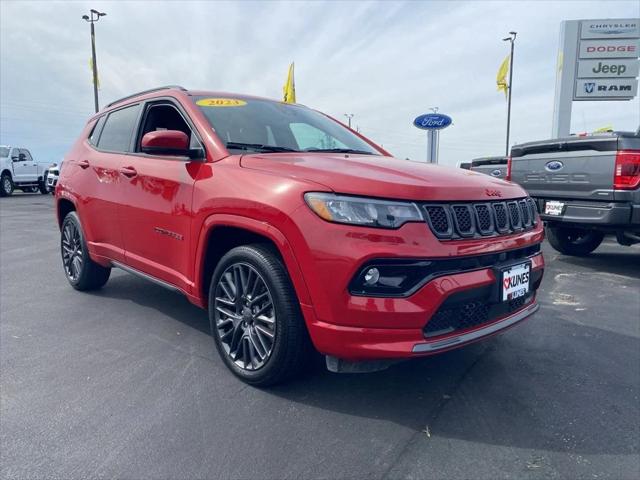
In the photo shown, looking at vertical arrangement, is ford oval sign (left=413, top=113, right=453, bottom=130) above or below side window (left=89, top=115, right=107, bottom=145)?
above

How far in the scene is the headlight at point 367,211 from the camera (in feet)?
7.20

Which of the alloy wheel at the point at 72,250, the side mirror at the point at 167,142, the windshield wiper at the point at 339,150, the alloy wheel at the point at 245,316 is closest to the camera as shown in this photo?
the alloy wheel at the point at 245,316

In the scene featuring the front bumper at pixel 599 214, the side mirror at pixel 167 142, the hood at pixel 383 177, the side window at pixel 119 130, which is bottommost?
the front bumper at pixel 599 214

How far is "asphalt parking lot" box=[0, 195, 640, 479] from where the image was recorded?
206 centimetres

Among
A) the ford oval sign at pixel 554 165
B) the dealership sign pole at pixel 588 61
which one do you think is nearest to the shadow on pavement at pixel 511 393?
the ford oval sign at pixel 554 165

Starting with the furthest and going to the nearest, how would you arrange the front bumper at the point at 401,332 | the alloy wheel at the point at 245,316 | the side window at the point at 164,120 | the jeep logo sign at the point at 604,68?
the jeep logo sign at the point at 604,68
the side window at the point at 164,120
the alloy wheel at the point at 245,316
the front bumper at the point at 401,332

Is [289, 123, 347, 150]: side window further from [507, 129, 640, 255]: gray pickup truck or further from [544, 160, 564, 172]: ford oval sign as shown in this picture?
[544, 160, 564, 172]: ford oval sign

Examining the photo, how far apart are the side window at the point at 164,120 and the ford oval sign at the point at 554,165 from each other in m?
4.73

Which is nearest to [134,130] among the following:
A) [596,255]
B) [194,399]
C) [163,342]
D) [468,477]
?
[163,342]

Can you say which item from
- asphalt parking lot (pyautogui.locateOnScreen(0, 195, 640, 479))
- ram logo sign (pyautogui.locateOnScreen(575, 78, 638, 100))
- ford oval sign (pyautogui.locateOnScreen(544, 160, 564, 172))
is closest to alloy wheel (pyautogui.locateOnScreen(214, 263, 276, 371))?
asphalt parking lot (pyautogui.locateOnScreen(0, 195, 640, 479))

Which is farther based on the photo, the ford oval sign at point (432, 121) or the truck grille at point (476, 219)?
the ford oval sign at point (432, 121)

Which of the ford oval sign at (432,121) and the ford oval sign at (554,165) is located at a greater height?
the ford oval sign at (432,121)

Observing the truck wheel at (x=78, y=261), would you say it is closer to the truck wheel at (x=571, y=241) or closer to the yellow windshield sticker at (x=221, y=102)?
the yellow windshield sticker at (x=221, y=102)

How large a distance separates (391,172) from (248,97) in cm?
169
